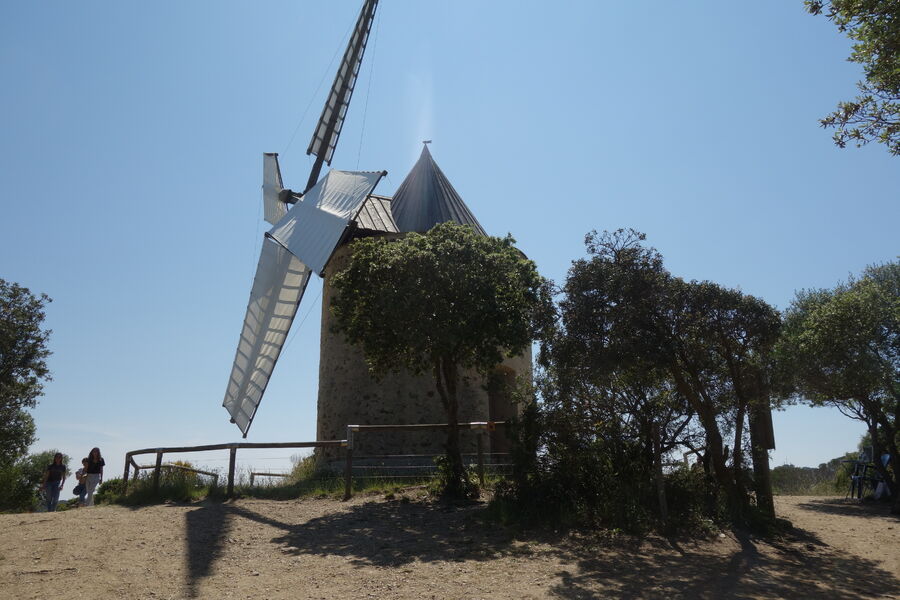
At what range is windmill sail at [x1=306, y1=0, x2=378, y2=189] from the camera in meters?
21.7

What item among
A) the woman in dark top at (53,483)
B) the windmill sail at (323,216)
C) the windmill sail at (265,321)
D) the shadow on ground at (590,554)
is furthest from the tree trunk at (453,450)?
the woman in dark top at (53,483)

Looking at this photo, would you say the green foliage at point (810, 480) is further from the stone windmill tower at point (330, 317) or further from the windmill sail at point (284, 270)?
the windmill sail at point (284, 270)

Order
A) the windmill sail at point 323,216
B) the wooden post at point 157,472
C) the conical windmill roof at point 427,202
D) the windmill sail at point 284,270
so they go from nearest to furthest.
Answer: the wooden post at point 157,472
the windmill sail at point 323,216
the windmill sail at point 284,270
the conical windmill roof at point 427,202

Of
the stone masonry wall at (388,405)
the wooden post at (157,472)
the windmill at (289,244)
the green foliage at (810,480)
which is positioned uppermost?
the windmill at (289,244)

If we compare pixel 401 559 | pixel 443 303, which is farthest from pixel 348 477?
pixel 401 559

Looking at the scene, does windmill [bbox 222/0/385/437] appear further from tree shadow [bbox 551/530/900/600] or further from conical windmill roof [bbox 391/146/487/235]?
tree shadow [bbox 551/530/900/600]

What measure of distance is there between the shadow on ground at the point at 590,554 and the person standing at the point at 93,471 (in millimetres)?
4058

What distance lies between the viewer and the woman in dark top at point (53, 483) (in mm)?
12172

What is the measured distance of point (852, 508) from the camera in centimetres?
1222

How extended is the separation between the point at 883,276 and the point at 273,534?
1513cm

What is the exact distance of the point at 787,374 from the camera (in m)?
11.9

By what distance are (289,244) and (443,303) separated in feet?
20.5

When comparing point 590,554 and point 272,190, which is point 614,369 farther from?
point 272,190

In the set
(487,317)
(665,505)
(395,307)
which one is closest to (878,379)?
(665,505)
